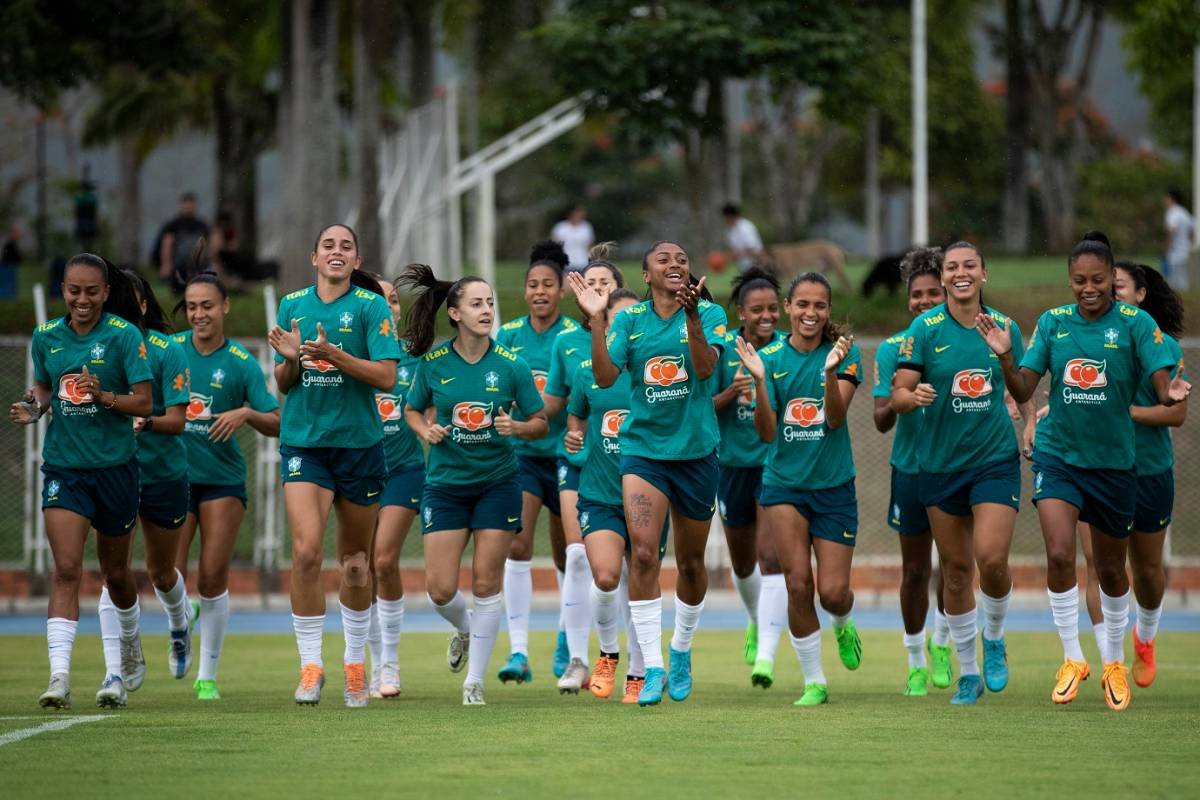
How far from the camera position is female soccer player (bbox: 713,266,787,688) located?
38.0ft

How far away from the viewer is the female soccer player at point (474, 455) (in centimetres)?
1063

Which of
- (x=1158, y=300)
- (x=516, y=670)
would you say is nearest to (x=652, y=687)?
(x=516, y=670)

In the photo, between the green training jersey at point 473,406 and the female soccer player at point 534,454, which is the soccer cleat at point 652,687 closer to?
the green training jersey at point 473,406

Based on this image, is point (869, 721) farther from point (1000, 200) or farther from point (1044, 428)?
point (1000, 200)

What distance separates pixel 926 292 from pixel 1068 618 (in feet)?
6.89

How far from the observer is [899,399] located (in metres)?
10.2

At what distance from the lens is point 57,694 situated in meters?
9.96

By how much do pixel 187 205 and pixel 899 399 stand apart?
1745 centimetres

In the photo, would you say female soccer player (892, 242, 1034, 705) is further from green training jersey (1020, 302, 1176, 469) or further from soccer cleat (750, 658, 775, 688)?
soccer cleat (750, 658, 775, 688)

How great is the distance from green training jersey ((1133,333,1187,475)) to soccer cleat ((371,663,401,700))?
170 inches

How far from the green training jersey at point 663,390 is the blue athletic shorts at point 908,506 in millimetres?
1194

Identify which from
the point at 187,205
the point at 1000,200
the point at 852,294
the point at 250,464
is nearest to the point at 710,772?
the point at 250,464

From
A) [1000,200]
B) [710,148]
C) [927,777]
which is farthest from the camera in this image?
[1000,200]

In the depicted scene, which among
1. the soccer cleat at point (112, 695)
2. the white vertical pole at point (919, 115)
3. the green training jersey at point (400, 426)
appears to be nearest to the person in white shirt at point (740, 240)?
the white vertical pole at point (919, 115)
